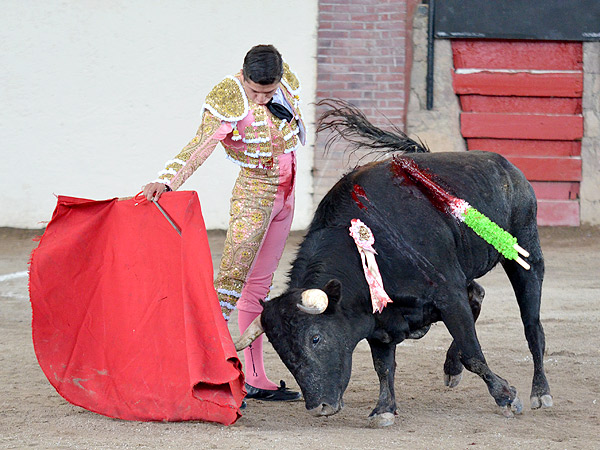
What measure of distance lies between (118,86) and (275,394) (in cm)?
575

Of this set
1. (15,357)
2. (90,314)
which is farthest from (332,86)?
(90,314)

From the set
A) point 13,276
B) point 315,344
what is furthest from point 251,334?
point 13,276

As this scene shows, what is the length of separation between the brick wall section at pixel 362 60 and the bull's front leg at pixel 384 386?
5137mm

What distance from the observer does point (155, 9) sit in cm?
891

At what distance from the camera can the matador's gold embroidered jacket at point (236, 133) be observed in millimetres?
3635

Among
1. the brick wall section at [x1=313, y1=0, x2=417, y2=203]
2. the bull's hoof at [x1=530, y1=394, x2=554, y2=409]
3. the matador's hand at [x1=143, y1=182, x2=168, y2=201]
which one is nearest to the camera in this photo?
the matador's hand at [x1=143, y1=182, x2=168, y2=201]

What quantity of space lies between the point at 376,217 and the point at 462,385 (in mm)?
1121

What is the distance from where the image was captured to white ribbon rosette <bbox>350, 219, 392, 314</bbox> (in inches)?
137

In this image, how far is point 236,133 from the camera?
3766 mm

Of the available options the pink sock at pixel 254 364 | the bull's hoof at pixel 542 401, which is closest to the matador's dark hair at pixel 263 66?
the pink sock at pixel 254 364

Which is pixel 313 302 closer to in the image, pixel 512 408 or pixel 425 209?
pixel 425 209

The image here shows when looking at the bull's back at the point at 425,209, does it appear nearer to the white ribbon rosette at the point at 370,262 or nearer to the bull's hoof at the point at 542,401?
the white ribbon rosette at the point at 370,262

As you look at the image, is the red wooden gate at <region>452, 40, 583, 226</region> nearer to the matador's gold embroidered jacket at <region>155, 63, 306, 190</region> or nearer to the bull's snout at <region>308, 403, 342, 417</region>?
the matador's gold embroidered jacket at <region>155, 63, 306, 190</region>

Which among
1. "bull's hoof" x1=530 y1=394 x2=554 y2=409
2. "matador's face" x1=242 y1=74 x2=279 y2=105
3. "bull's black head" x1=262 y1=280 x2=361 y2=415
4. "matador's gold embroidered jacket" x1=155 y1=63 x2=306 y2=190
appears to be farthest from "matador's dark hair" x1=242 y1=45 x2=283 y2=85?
"bull's hoof" x1=530 y1=394 x2=554 y2=409
